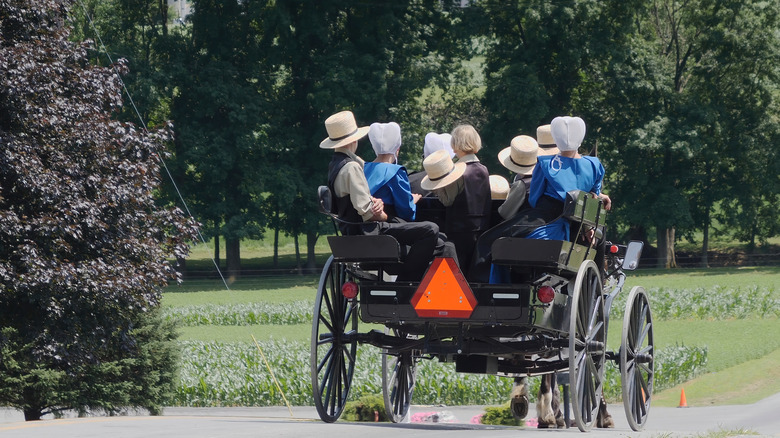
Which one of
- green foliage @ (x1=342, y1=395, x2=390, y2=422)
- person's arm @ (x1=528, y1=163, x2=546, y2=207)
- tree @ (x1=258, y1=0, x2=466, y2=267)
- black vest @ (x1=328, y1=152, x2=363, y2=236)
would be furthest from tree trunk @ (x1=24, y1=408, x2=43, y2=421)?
tree @ (x1=258, y1=0, x2=466, y2=267)

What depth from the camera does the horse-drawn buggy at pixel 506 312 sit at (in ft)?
28.6

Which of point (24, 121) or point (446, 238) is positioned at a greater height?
point (24, 121)

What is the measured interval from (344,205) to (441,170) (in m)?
0.84

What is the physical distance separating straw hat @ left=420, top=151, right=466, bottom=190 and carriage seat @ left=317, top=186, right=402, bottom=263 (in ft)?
1.78

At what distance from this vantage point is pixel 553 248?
8.56 meters

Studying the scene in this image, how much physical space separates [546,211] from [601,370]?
1.52m

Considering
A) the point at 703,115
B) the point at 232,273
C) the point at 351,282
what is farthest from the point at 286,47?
the point at 351,282

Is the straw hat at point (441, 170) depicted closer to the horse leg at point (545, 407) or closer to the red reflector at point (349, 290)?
the red reflector at point (349, 290)

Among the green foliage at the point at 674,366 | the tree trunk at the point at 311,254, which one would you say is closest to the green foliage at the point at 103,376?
the green foliage at the point at 674,366

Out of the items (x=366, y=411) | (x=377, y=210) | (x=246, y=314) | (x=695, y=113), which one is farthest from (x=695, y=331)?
(x=695, y=113)

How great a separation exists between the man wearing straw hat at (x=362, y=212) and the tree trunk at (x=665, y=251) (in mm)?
47693

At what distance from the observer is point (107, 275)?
15.6 m

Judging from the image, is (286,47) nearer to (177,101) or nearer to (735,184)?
(177,101)

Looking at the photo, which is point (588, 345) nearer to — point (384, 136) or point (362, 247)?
point (362, 247)
